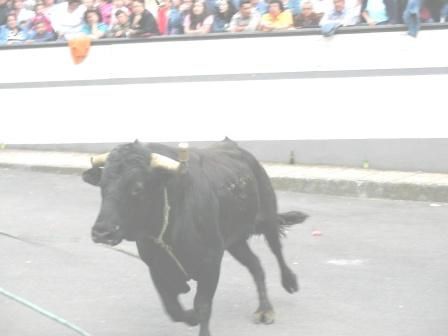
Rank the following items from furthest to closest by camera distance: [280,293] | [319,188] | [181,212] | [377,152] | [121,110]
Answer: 1. [121,110]
2. [377,152]
3. [319,188]
4. [280,293]
5. [181,212]

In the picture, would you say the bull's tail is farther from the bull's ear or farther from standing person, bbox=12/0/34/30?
standing person, bbox=12/0/34/30

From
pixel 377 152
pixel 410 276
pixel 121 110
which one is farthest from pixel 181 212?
pixel 121 110

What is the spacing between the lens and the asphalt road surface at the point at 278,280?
6.83 meters

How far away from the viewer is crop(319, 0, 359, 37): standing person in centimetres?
1258

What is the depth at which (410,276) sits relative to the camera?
8000mm

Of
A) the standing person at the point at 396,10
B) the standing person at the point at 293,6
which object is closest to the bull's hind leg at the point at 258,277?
the standing person at the point at 396,10

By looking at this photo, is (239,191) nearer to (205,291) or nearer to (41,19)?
(205,291)

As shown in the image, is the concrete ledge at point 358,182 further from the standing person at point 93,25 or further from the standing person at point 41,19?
the standing person at point 41,19

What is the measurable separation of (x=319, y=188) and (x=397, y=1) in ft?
8.52

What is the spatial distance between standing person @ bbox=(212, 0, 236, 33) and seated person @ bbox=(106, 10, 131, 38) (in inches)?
49.6

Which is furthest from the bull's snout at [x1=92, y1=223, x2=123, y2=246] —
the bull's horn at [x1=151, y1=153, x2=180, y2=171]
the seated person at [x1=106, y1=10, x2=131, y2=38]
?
the seated person at [x1=106, y1=10, x2=131, y2=38]

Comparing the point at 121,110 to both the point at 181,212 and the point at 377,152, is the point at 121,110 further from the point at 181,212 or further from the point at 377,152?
the point at 181,212

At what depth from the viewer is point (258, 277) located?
704cm

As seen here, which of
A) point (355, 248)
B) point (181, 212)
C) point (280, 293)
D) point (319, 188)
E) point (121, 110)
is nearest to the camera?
point (181, 212)
